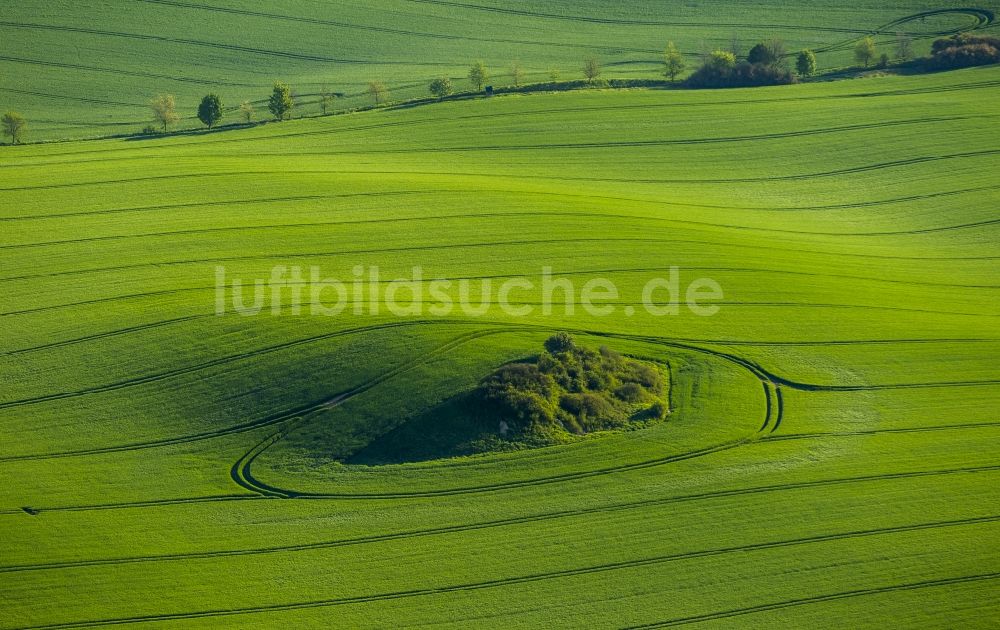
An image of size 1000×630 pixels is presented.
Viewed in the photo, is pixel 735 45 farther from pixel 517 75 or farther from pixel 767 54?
pixel 517 75

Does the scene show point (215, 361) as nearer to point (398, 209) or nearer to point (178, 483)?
point (178, 483)

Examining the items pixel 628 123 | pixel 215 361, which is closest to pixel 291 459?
pixel 215 361

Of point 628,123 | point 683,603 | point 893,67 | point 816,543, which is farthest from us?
point 893,67

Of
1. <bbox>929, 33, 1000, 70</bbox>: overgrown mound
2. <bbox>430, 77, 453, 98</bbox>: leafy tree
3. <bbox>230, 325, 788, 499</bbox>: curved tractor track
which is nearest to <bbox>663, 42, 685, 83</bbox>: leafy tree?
<bbox>430, 77, 453, 98</bbox>: leafy tree

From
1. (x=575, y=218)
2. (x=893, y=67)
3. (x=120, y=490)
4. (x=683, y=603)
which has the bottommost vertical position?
(x=683, y=603)

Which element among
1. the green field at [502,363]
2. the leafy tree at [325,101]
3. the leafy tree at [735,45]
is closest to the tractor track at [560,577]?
the green field at [502,363]

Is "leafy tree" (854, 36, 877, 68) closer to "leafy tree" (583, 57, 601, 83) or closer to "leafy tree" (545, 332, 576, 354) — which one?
"leafy tree" (583, 57, 601, 83)

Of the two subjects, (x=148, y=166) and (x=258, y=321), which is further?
(x=148, y=166)

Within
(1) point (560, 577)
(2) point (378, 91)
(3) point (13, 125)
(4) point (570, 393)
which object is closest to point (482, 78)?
(2) point (378, 91)
